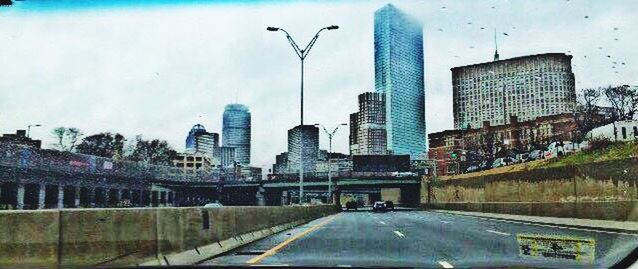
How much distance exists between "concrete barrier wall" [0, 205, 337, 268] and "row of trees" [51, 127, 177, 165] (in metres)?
110

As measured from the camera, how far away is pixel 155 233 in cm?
884

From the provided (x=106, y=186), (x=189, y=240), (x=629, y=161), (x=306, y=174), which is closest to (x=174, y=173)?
(x=106, y=186)

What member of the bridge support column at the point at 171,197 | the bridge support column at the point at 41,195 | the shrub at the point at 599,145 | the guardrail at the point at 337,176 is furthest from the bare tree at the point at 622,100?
the bridge support column at the point at 171,197

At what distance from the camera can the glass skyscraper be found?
7157 cm

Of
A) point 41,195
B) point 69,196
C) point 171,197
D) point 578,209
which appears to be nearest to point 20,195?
point 41,195

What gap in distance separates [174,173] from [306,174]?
23.9 meters

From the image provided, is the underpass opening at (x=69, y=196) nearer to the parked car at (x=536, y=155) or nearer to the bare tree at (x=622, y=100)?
→ the parked car at (x=536, y=155)

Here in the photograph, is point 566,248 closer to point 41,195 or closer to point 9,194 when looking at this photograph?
point 41,195

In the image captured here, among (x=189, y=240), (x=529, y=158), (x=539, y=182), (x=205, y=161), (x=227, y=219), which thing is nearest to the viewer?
(x=189, y=240)

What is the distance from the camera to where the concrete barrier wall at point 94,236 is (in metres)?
7.07

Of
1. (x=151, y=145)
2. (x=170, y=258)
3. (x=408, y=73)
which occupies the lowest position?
(x=170, y=258)

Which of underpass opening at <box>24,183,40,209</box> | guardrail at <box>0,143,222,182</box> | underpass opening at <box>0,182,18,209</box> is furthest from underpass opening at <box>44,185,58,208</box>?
underpass opening at <box>0,182,18,209</box>

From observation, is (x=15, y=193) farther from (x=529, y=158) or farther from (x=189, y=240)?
(x=189, y=240)

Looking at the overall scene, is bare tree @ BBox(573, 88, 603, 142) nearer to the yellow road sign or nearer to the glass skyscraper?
the glass skyscraper
